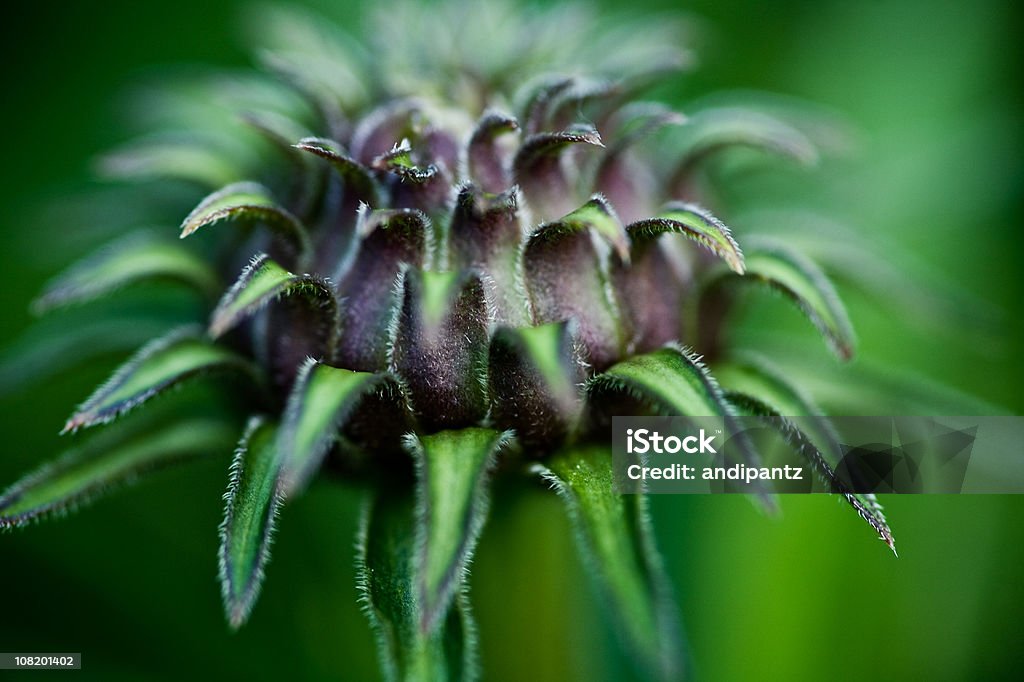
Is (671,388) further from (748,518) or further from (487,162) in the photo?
(748,518)

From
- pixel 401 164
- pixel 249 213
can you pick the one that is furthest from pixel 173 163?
pixel 401 164

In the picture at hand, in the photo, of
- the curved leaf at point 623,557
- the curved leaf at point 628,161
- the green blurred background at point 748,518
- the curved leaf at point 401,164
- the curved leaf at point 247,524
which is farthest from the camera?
the green blurred background at point 748,518

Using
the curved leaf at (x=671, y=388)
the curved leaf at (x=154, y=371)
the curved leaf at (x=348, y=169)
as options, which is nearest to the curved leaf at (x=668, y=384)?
the curved leaf at (x=671, y=388)

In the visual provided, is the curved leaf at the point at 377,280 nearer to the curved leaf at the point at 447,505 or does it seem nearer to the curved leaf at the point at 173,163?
the curved leaf at the point at 447,505

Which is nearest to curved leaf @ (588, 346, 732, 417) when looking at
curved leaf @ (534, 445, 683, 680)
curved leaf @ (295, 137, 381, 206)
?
curved leaf @ (534, 445, 683, 680)

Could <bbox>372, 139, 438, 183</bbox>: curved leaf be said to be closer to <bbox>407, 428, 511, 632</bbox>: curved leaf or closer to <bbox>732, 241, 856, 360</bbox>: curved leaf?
<bbox>407, 428, 511, 632</bbox>: curved leaf

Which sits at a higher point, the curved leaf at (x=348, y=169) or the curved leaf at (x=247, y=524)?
the curved leaf at (x=348, y=169)

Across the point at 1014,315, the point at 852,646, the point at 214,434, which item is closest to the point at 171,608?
the point at 214,434
